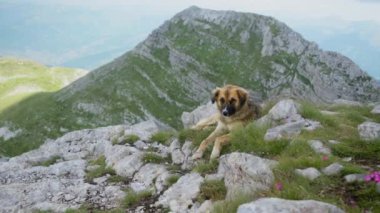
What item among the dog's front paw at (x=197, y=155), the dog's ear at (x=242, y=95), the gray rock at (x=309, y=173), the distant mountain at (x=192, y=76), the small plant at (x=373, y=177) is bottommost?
the distant mountain at (x=192, y=76)

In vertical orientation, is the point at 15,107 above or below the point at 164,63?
below

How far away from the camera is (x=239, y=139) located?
15.8 m

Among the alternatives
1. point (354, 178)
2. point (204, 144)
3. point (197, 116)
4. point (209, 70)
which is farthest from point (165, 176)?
point (209, 70)

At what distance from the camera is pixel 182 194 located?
14852 mm

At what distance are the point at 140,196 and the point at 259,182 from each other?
5756mm

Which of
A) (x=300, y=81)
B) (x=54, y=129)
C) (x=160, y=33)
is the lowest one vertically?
(x=54, y=129)

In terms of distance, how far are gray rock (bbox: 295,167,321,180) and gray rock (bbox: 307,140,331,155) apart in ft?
6.00

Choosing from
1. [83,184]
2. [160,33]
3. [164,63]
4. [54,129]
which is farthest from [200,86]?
[83,184]

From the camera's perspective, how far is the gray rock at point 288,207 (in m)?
9.02

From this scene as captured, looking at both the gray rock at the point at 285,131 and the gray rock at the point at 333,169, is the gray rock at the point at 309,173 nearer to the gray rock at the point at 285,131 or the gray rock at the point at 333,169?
the gray rock at the point at 333,169

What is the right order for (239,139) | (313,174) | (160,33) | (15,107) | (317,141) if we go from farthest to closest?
(160,33), (15,107), (239,139), (317,141), (313,174)

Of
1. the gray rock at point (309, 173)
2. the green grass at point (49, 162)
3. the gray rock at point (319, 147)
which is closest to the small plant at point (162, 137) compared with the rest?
the green grass at point (49, 162)

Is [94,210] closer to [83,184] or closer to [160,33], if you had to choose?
[83,184]

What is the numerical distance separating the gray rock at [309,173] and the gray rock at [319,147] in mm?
1829
